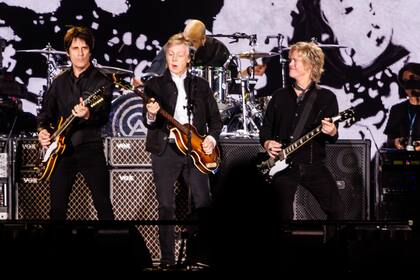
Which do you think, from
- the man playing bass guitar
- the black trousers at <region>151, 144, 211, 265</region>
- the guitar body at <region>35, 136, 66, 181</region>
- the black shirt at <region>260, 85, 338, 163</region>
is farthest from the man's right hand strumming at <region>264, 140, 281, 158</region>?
the guitar body at <region>35, 136, 66, 181</region>

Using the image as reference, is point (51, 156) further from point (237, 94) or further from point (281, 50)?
point (281, 50)

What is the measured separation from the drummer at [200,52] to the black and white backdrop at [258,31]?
196cm

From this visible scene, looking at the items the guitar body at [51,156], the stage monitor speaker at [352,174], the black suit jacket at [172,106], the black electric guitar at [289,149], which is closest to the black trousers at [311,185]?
the black electric guitar at [289,149]

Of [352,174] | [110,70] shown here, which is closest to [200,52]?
[110,70]

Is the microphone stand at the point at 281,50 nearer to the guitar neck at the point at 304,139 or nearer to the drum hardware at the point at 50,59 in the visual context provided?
the drum hardware at the point at 50,59

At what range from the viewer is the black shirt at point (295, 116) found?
7.33 m

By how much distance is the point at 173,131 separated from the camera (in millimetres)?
7312

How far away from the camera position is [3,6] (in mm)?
11398

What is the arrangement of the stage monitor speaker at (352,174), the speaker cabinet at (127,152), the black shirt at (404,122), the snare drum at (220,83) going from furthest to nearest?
A: the snare drum at (220,83)
the black shirt at (404,122)
the stage monitor speaker at (352,174)
the speaker cabinet at (127,152)

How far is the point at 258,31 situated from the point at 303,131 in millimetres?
4546

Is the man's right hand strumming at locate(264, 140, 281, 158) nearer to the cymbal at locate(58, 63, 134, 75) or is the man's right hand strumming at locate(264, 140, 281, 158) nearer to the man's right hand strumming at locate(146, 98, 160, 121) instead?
the man's right hand strumming at locate(146, 98, 160, 121)

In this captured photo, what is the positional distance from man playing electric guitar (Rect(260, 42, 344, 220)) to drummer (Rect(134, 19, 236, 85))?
1521mm

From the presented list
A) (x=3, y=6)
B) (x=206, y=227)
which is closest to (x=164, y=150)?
(x=206, y=227)

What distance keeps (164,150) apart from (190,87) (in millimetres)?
642
